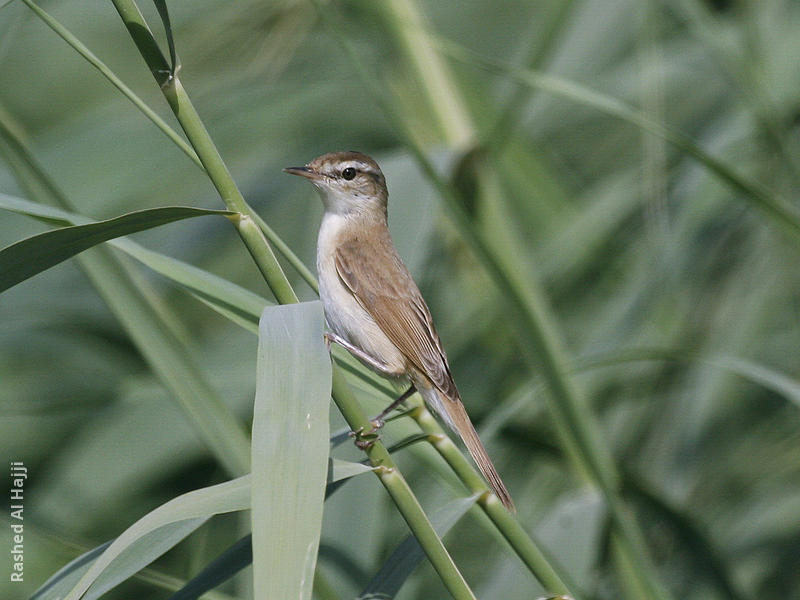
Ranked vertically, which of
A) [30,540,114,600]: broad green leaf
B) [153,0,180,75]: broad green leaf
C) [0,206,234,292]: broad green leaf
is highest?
[153,0,180,75]: broad green leaf

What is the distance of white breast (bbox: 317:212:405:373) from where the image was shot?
7.03 ft

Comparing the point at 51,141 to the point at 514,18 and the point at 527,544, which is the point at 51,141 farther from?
the point at 514,18

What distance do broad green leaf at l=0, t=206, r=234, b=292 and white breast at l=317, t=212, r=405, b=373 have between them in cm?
86

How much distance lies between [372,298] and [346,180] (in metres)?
0.45

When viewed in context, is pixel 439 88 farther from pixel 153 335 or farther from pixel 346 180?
pixel 153 335

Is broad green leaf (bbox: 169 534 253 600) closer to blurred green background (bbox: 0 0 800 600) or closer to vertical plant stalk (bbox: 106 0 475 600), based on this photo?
vertical plant stalk (bbox: 106 0 475 600)

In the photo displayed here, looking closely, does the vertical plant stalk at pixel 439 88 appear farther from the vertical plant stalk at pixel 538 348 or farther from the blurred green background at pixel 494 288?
the vertical plant stalk at pixel 538 348

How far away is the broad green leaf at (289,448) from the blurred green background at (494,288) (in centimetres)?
125

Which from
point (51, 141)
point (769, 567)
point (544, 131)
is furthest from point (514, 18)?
point (769, 567)

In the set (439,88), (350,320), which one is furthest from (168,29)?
(439,88)

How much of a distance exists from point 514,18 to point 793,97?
2.77 meters

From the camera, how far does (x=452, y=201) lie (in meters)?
1.86

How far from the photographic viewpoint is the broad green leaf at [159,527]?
3.80 ft

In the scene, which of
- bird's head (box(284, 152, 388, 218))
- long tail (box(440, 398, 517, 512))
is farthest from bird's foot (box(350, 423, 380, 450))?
bird's head (box(284, 152, 388, 218))
